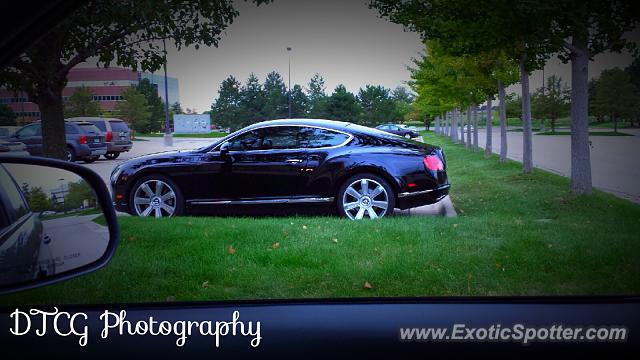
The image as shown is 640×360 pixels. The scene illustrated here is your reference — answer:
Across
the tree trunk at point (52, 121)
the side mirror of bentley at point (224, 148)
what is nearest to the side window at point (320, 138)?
the side mirror of bentley at point (224, 148)

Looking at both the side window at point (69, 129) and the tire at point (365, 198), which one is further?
the tire at point (365, 198)

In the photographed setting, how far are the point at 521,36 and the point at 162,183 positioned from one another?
16.1 ft

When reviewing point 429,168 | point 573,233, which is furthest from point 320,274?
point 429,168

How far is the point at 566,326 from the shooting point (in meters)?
1.51

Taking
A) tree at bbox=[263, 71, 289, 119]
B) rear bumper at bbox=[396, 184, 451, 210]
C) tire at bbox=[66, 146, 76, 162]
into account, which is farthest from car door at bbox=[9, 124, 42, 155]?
rear bumper at bbox=[396, 184, 451, 210]

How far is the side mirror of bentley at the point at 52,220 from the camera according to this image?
4.39ft

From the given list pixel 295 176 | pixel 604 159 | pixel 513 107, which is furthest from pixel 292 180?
pixel 604 159

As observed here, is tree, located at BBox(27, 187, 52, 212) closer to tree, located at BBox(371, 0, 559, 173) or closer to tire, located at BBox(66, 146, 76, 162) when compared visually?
tire, located at BBox(66, 146, 76, 162)

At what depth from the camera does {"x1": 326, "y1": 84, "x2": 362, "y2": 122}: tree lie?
9.44ft

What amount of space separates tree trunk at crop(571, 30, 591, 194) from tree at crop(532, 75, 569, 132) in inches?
6.4

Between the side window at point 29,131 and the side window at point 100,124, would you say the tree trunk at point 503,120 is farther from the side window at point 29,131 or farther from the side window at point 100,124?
the side window at point 29,131

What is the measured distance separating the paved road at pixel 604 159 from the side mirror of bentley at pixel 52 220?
717 cm

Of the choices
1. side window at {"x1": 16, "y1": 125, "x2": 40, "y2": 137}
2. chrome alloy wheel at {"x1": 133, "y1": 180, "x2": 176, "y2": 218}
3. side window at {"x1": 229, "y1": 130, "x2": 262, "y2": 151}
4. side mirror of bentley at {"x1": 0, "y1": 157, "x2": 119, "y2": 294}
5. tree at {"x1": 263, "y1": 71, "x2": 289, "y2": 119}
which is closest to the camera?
side mirror of bentley at {"x1": 0, "y1": 157, "x2": 119, "y2": 294}

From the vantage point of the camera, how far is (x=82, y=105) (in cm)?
264
